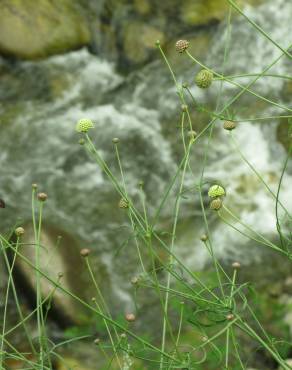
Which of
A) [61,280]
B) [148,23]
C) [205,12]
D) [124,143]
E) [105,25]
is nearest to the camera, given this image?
[61,280]

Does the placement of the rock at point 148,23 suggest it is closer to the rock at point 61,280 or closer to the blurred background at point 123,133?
the blurred background at point 123,133

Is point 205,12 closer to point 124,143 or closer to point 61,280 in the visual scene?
point 124,143

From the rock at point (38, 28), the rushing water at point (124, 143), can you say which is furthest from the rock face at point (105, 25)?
the rushing water at point (124, 143)

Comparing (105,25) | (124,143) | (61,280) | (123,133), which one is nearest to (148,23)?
(105,25)

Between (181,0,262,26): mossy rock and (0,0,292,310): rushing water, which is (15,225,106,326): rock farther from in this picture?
(181,0,262,26): mossy rock

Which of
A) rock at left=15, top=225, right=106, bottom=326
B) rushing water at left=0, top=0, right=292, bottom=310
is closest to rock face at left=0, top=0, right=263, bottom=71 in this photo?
rushing water at left=0, top=0, right=292, bottom=310

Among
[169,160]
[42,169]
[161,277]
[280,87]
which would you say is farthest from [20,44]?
[161,277]
